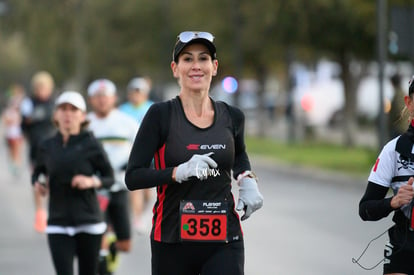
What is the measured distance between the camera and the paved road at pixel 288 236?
430 inches

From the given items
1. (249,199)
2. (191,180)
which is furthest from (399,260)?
(191,180)

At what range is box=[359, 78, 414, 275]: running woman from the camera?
204 inches

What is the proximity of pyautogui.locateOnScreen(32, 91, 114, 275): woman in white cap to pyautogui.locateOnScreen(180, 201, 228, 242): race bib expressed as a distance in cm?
247

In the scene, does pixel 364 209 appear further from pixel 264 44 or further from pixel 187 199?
pixel 264 44

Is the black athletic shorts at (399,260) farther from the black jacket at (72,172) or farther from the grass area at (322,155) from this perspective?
the grass area at (322,155)

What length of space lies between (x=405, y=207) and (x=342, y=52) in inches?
1054

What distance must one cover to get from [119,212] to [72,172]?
2249 millimetres

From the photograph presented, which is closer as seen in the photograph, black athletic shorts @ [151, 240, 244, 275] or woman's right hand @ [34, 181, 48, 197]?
black athletic shorts @ [151, 240, 244, 275]

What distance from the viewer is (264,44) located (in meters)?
39.3

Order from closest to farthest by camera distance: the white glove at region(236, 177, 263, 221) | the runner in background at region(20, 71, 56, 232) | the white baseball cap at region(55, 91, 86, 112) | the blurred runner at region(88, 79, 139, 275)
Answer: the white glove at region(236, 177, 263, 221)
the white baseball cap at region(55, 91, 86, 112)
the blurred runner at region(88, 79, 139, 275)
the runner in background at region(20, 71, 56, 232)

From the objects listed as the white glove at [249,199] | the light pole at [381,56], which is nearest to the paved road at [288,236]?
the light pole at [381,56]

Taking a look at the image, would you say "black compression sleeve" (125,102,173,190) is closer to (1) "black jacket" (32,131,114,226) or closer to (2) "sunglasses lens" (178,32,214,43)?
(2) "sunglasses lens" (178,32,214,43)

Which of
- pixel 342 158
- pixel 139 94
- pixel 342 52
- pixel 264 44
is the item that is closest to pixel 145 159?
pixel 139 94

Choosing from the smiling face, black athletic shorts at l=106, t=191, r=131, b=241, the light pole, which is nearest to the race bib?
the smiling face
